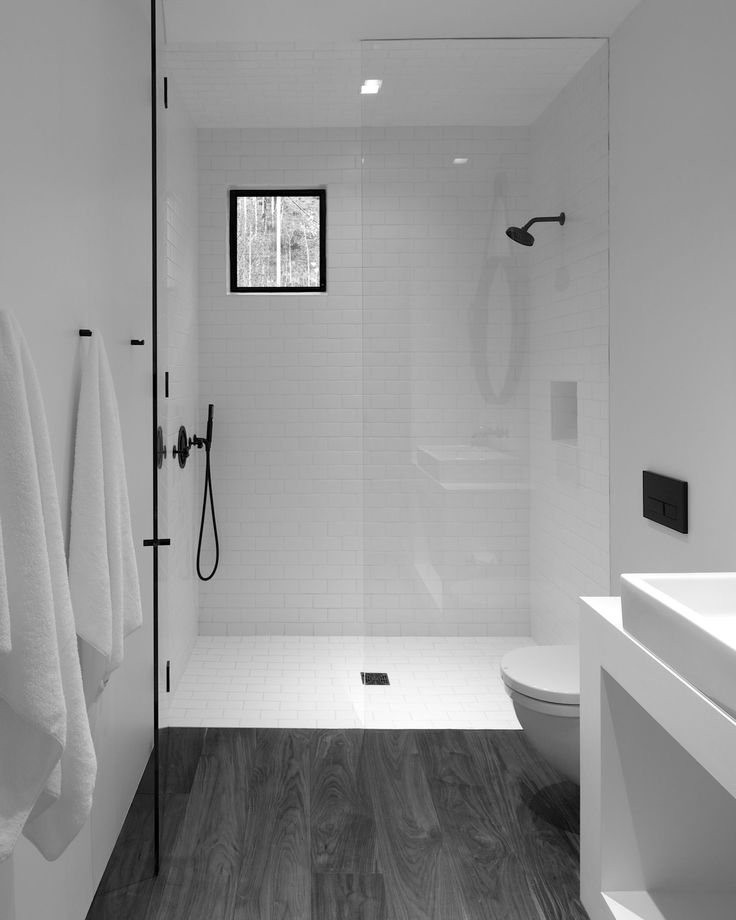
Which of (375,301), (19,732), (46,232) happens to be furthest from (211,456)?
(19,732)

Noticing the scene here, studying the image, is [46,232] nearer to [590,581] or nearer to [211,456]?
[590,581]

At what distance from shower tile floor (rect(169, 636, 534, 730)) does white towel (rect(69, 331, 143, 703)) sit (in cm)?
127

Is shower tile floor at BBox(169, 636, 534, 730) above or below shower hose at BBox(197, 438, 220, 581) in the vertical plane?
below

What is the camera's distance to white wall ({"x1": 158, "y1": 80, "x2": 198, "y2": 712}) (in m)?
3.47

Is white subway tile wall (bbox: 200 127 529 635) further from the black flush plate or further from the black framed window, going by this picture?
the black framed window

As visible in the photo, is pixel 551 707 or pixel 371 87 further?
pixel 371 87

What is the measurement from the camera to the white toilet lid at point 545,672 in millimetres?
2541

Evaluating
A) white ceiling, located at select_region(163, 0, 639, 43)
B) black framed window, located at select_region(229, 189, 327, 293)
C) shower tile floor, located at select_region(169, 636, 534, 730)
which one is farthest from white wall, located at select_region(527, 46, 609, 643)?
black framed window, located at select_region(229, 189, 327, 293)

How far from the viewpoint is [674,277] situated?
259 centimetres

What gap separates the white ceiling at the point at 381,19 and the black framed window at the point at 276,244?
1372 millimetres

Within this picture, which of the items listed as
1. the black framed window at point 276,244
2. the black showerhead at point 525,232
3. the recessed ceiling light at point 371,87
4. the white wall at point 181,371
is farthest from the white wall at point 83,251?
the black framed window at point 276,244

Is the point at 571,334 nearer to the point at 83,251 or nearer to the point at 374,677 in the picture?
the point at 374,677

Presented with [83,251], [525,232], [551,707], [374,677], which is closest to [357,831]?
[551,707]

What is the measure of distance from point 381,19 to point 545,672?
2.27 metres
